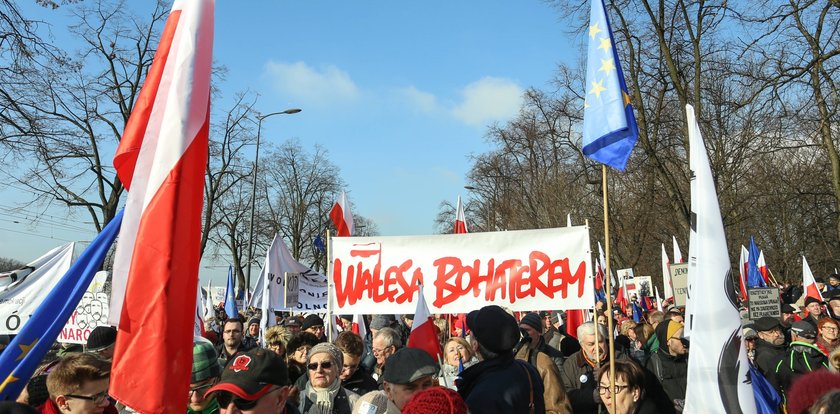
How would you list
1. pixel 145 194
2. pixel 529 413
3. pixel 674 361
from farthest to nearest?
pixel 674 361 < pixel 529 413 < pixel 145 194

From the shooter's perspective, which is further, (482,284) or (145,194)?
(482,284)

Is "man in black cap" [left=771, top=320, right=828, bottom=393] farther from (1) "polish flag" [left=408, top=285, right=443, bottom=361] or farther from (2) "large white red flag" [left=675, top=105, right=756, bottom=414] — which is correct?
(1) "polish flag" [left=408, top=285, right=443, bottom=361]

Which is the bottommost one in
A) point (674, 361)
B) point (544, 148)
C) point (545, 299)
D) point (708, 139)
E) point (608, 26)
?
point (674, 361)

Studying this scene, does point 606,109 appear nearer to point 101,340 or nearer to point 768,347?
point 768,347

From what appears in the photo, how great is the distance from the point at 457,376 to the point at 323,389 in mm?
925

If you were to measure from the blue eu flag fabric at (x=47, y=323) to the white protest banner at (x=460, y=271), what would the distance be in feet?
11.3

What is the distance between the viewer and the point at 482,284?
7.15 m

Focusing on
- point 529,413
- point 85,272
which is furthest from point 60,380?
point 529,413

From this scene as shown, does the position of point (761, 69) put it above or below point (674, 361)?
above

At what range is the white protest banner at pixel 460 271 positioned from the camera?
6.88m

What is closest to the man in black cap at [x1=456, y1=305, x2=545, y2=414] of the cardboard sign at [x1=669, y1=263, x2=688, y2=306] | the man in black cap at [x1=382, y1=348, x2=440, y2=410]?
the man in black cap at [x1=382, y1=348, x2=440, y2=410]

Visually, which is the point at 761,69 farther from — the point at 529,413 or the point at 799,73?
the point at 529,413

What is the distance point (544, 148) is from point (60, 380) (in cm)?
4234

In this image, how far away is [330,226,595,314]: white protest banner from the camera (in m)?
6.88
